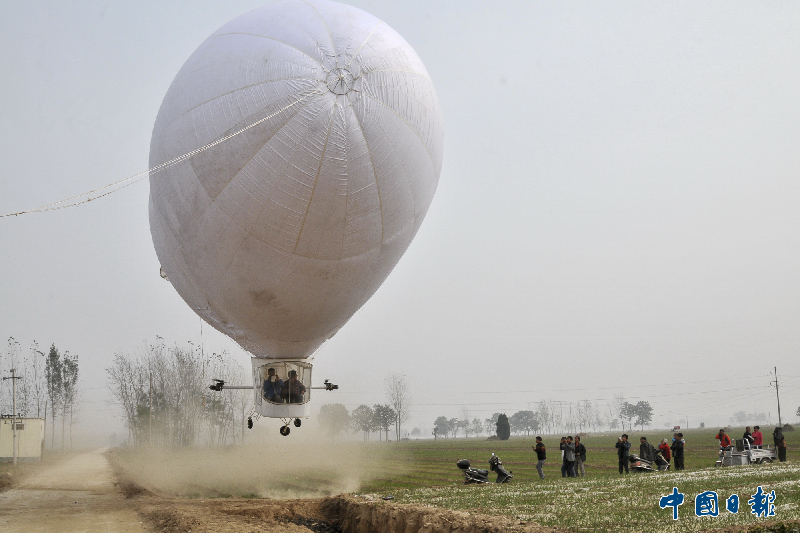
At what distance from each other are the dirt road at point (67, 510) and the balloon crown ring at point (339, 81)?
11968mm

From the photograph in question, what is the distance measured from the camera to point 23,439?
6159cm

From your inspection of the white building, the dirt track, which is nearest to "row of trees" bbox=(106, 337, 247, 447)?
the white building

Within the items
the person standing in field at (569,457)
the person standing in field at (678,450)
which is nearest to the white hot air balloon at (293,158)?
the person standing in field at (569,457)

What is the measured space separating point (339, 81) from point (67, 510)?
56.2 ft

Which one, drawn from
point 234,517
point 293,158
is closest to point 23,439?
point 234,517

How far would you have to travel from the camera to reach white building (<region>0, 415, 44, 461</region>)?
198ft

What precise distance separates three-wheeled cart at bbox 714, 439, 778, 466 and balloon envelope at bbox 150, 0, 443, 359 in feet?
55.6

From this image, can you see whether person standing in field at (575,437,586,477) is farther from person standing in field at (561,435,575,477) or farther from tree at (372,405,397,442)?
tree at (372,405,397,442)

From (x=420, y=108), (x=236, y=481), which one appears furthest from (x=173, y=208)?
(x=236, y=481)

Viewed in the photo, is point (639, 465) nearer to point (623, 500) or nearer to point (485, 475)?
point (485, 475)

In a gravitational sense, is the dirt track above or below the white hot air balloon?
below

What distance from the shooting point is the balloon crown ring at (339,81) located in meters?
12.3

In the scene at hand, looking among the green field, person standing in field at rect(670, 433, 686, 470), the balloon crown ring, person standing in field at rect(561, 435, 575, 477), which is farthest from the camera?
person standing in field at rect(561, 435, 575, 477)

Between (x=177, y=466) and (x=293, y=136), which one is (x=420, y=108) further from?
(x=177, y=466)
